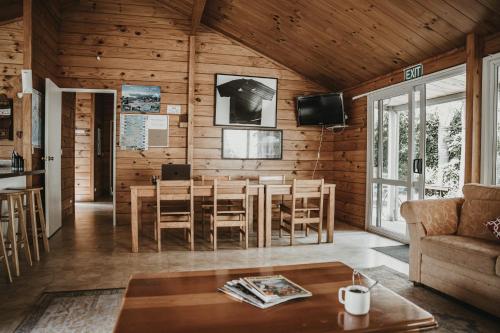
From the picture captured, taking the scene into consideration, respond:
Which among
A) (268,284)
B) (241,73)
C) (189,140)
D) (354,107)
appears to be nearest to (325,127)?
(354,107)

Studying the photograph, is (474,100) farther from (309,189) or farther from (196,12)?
(196,12)

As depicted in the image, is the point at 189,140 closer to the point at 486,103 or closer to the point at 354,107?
the point at 354,107

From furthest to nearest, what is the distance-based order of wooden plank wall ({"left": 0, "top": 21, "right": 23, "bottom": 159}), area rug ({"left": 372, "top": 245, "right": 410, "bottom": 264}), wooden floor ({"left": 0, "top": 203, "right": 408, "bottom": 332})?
wooden plank wall ({"left": 0, "top": 21, "right": 23, "bottom": 159}) < area rug ({"left": 372, "top": 245, "right": 410, "bottom": 264}) < wooden floor ({"left": 0, "top": 203, "right": 408, "bottom": 332})

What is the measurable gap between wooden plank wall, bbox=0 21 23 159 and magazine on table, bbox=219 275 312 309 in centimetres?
426

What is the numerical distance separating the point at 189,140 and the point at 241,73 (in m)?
1.43

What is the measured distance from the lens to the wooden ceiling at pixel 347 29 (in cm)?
346

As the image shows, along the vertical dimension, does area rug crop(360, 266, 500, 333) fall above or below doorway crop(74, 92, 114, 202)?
below

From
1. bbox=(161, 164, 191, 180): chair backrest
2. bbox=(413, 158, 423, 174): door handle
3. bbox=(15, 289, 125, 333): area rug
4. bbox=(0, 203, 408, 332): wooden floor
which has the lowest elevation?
bbox=(15, 289, 125, 333): area rug

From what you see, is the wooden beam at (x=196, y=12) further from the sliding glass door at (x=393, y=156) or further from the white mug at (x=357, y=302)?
the white mug at (x=357, y=302)

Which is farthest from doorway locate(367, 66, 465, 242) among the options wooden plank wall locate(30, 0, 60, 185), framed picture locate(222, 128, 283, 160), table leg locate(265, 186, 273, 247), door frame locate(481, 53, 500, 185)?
wooden plank wall locate(30, 0, 60, 185)

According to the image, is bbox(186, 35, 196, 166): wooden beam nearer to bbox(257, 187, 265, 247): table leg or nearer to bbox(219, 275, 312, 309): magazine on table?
bbox(257, 187, 265, 247): table leg

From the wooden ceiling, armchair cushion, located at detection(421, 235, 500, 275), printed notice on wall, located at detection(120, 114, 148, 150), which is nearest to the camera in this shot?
armchair cushion, located at detection(421, 235, 500, 275)

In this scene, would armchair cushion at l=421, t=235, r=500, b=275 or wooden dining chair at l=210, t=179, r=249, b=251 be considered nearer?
armchair cushion at l=421, t=235, r=500, b=275

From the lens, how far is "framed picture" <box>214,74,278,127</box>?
5.83m
